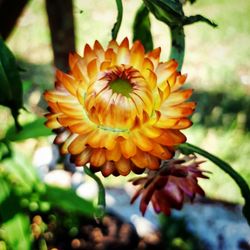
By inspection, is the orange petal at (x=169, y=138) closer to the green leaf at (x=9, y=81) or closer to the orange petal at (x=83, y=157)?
the orange petal at (x=83, y=157)

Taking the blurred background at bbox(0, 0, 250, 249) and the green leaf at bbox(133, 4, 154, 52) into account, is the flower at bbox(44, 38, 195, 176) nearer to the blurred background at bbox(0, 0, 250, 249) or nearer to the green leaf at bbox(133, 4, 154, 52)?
the green leaf at bbox(133, 4, 154, 52)

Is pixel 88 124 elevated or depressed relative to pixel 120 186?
elevated

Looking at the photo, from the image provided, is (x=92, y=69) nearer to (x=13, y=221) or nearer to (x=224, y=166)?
(x=224, y=166)

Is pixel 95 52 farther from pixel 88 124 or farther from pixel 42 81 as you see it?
pixel 42 81

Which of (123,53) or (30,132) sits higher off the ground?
(123,53)

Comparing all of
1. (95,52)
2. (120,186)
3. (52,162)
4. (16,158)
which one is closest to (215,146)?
(120,186)

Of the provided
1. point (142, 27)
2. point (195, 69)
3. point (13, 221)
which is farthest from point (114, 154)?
point (195, 69)
